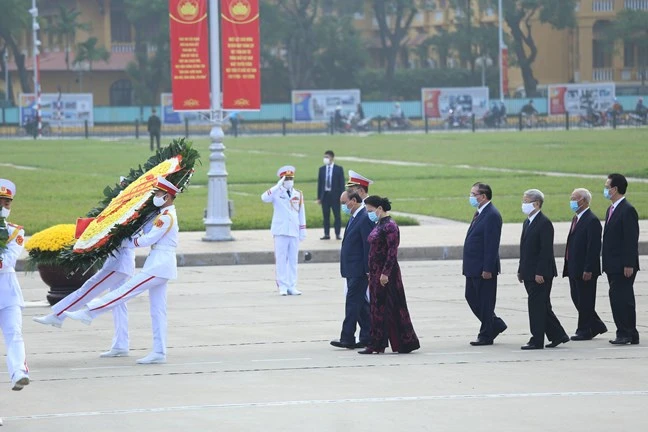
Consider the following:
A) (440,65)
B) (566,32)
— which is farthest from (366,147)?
(440,65)

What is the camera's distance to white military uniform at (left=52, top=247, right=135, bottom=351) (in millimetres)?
13156

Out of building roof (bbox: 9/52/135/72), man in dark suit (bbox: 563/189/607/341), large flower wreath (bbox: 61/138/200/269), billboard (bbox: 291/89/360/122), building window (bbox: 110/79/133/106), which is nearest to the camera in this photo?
large flower wreath (bbox: 61/138/200/269)

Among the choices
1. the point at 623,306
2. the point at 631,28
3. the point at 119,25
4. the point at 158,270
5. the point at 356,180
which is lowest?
the point at 623,306

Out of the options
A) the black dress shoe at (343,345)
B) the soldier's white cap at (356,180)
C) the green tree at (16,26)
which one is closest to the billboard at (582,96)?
the green tree at (16,26)

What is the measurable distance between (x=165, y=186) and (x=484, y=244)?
3245mm

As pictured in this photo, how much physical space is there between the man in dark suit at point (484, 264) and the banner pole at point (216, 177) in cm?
1080

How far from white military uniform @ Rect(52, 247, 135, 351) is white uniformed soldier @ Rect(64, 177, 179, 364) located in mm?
282

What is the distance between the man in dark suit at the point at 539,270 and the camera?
1336cm

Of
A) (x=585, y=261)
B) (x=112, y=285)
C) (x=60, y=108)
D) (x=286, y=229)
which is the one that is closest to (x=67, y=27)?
(x=60, y=108)

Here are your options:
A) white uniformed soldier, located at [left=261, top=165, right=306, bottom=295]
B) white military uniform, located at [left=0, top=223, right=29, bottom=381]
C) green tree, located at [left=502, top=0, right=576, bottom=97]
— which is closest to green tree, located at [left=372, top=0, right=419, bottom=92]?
green tree, located at [left=502, top=0, right=576, bottom=97]

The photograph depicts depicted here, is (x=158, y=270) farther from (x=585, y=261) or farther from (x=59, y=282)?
(x=59, y=282)

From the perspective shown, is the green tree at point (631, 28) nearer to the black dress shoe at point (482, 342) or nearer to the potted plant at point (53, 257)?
the potted plant at point (53, 257)

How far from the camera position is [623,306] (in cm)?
1360

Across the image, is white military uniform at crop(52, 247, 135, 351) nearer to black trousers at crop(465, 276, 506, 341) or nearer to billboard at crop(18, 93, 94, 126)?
black trousers at crop(465, 276, 506, 341)
